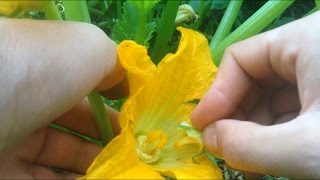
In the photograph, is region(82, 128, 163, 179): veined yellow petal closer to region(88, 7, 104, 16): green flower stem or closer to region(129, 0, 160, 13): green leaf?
region(129, 0, 160, 13): green leaf

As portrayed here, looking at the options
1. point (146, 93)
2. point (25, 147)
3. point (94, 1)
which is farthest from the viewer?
point (94, 1)

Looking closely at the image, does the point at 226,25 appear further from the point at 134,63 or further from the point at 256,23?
the point at 134,63

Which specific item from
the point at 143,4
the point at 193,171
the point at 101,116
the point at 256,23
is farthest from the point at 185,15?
the point at 193,171

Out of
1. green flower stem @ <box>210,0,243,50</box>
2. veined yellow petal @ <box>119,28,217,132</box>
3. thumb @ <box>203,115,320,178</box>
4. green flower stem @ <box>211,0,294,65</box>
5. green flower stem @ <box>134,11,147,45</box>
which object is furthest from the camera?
green flower stem @ <box>210,0,243,50</box>

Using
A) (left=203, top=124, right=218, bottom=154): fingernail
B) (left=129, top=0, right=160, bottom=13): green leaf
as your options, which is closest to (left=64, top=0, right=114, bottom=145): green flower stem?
(left=129, top=0, right=160, bottom=13): green leaf

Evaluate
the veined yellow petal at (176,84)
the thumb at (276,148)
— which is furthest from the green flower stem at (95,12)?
the thumb at (276,148)

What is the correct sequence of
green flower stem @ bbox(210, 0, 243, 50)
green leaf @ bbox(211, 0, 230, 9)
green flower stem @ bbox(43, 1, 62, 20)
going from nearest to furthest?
green flower stem @ bbox(43, 1, 62, 20)
green flower stem @ bbox(210, 0, 243, 50)
green leaf @ bbox(211, 0, 230, 9)

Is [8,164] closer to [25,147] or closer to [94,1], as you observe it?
Answer: [25,147]

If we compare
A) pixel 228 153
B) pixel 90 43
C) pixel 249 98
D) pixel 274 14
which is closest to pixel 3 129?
pixel 90 43
